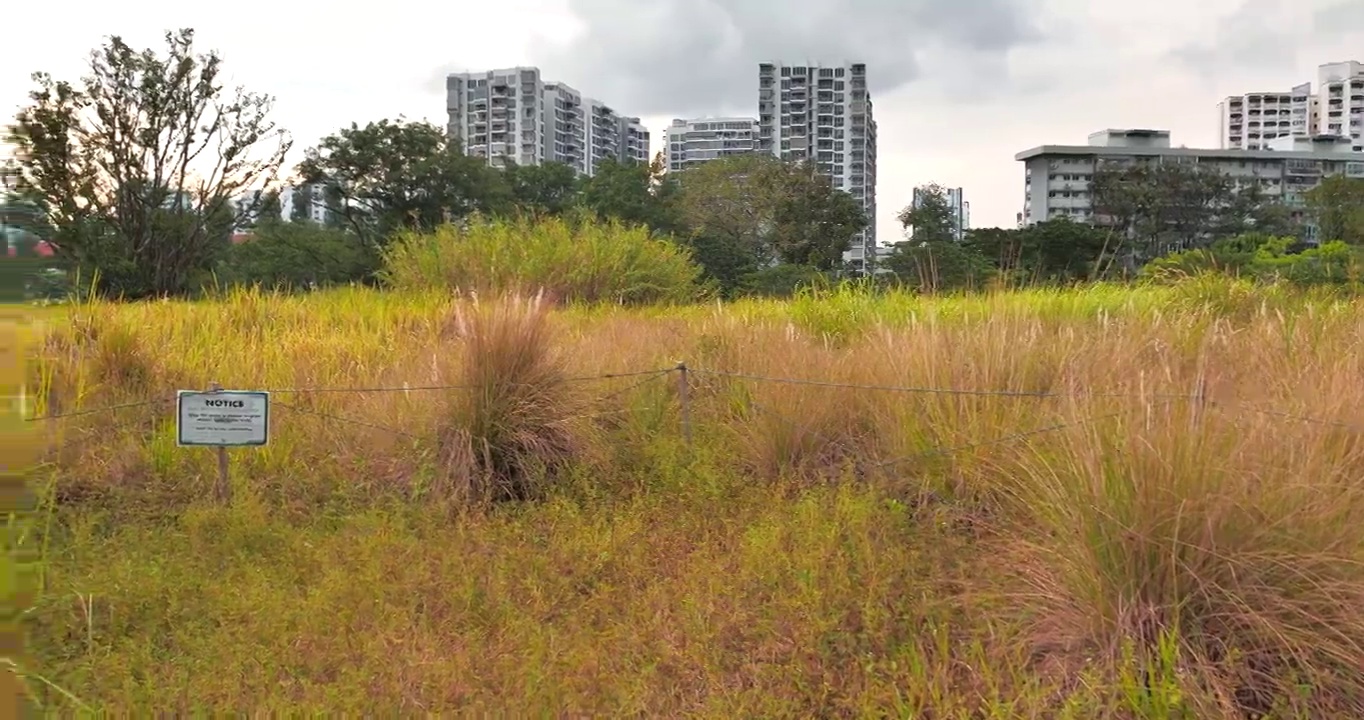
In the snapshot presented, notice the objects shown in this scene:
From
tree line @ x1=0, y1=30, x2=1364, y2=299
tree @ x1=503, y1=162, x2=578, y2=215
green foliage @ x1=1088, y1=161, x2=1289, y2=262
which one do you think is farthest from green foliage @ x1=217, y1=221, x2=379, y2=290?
green foliage @ x1=1088, y1=161, x2=1289, y2=262

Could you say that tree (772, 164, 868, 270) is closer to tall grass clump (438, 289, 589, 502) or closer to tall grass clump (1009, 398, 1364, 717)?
tall grass clump (438, 289, 589, 502)

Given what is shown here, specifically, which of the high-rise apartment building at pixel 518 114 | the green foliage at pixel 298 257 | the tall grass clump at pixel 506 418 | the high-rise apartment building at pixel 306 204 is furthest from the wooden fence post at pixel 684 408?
the high-rise apartment building at pixel 518 114

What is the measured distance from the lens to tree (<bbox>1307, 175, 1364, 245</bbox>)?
150 feet

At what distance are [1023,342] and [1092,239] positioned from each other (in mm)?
39601

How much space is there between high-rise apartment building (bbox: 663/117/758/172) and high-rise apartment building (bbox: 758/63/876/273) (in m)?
4.78

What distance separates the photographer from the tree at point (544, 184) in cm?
4334

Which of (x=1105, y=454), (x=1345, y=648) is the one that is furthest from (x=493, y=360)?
(x=1345, y=648)

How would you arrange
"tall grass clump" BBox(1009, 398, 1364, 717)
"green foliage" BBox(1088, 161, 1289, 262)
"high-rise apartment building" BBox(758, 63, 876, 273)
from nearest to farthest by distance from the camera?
1. "tall grass clump" BBox(1009, 398, 1364, 717)
2. "green foliage" BBox(1088, 161, 1289, 262)
3. "high-rise apartment building" BBox(758, 63, 876, 273)

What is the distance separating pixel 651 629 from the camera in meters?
3.01

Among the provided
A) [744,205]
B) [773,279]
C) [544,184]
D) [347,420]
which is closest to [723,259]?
[773,279]

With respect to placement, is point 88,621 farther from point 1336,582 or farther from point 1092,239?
point 1092,239

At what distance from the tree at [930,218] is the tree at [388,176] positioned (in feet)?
52.0

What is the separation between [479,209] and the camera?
36.5m

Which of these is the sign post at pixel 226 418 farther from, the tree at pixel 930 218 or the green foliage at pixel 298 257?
the green foliage at pixel 298 257
